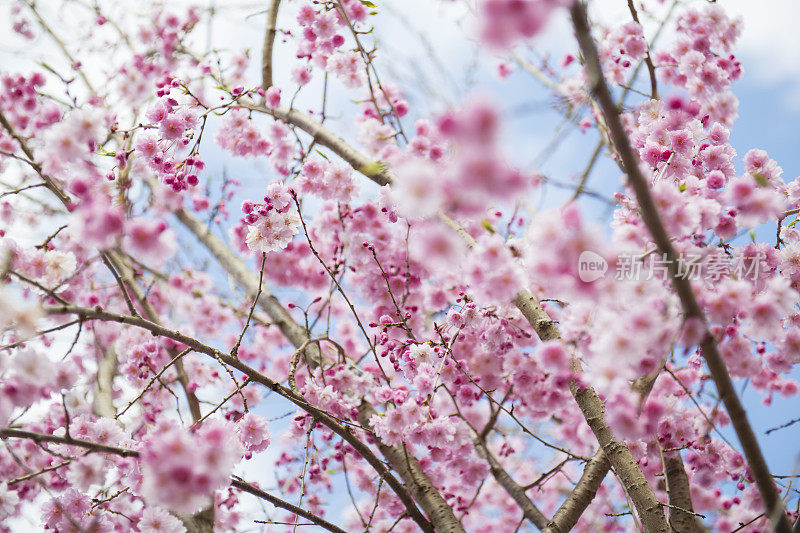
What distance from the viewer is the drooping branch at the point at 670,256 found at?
1.25m

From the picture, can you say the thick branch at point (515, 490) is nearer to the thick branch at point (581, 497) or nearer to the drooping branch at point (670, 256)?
the thick branch at point (581, 497)

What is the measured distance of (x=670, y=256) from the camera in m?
1.38

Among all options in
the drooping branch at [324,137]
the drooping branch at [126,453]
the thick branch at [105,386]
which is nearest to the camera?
the drooping branch at [126,453]

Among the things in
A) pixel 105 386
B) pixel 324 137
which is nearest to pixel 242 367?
pixel 324 137

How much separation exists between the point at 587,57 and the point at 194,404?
2970 millimetres

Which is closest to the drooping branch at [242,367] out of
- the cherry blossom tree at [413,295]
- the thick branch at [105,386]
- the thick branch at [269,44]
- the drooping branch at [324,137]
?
the cherry blossom tree at [413,295]

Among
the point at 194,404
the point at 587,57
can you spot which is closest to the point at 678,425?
the point at 587,57

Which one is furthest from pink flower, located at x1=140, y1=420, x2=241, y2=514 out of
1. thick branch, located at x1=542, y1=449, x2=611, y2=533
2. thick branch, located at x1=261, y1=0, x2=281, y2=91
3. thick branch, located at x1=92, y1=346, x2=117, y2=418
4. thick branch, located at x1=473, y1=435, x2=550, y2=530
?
thick branch, located at x1=261, y1=0, x2=281, y2=91

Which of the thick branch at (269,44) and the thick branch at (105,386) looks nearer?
the thick branch at (105,386)

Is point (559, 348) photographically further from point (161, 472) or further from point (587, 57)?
point (161, 472)

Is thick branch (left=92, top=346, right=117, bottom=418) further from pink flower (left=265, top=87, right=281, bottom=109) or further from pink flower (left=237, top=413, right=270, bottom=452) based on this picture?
pink flower (left=265, top=87, right=281, bottom=109)

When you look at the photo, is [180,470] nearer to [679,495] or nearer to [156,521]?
[156,521]

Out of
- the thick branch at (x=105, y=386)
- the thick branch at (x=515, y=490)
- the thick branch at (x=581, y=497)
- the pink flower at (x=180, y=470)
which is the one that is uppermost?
the thick branch at (x=105, y=386)

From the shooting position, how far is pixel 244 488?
213 cm
